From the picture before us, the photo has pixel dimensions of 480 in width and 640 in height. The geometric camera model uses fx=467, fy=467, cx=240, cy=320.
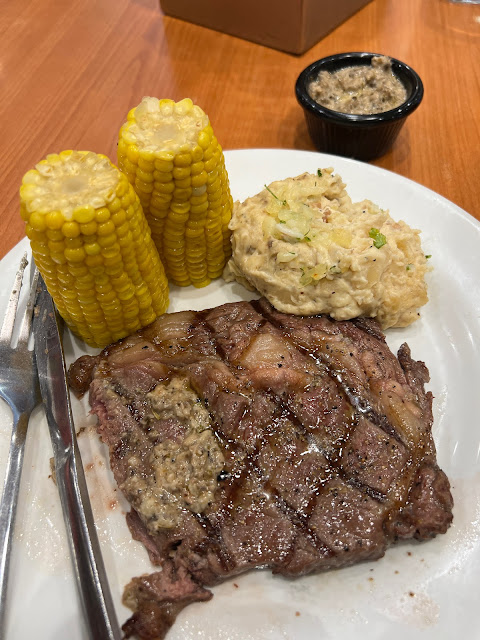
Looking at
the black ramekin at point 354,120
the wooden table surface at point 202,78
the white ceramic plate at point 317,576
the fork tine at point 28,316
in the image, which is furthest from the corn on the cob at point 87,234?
the black ramekin at point 354,120

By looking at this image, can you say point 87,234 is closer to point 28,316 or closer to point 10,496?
point 28,316

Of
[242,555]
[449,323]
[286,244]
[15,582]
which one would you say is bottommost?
[15,582]

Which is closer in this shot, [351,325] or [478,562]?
[478,562]

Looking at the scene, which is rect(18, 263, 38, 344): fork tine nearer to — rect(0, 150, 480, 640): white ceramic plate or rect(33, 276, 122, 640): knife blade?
rect(33, 276, 122, 640): knife blade

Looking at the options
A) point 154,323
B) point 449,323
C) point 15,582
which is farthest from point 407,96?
point 15,582

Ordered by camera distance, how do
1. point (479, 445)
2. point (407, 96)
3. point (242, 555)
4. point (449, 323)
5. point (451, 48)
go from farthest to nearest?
point (451, 48), point (407, 96), point (449, 323), point (479, 445), point (242, 555)

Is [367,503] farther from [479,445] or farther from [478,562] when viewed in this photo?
[479,445]

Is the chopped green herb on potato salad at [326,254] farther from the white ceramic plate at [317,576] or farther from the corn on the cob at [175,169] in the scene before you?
the white ceramic plate at [317,576]

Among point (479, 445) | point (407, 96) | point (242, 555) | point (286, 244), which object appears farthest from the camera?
point (407, 96)

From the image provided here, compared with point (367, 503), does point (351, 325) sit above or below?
above
